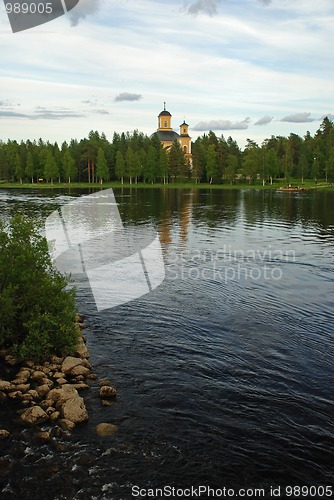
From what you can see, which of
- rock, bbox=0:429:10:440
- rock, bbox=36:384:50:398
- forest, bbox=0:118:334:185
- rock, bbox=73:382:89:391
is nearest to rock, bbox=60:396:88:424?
rock, bbox=73:382:89:391

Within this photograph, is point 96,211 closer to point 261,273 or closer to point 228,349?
point 261,273

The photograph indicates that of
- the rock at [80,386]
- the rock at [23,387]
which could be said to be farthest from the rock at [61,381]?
the rock at [23,387]

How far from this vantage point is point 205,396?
1428 centimetres

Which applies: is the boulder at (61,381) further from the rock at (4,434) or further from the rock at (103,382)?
the rock at (4,434)

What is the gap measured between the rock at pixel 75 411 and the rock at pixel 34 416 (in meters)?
Result: 0.54

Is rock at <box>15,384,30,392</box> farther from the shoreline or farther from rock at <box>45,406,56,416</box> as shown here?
rock at <box>45,406,56,416</box>

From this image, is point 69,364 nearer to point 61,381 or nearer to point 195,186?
point 61,381

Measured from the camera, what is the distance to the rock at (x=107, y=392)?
14000 mm

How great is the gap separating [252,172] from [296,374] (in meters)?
147

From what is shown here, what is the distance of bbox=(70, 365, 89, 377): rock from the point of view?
49.7 ft

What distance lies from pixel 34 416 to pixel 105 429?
2.14m

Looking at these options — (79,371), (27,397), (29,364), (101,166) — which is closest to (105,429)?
(27,397)

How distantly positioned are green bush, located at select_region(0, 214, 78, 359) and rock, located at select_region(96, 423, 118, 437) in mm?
4274

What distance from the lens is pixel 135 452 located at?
11.6 meters
